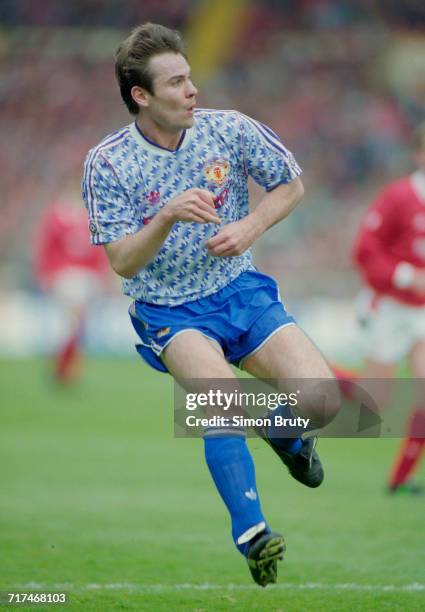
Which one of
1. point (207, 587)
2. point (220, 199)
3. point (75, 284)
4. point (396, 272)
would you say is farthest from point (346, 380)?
point (75, 284)

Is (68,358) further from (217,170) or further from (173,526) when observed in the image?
(217,170)

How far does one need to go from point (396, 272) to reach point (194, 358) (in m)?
3.42

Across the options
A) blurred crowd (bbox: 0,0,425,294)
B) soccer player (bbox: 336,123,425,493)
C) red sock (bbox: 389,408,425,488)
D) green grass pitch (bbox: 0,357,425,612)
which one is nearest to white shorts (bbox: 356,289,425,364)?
soccer player (bbox: 336,123,425,493)

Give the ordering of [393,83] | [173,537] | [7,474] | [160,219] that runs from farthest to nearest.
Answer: [393,83], [7,474], [173,537], [160,219]

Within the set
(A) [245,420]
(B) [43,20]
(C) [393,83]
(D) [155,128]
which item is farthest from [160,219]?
(B) [43,20]

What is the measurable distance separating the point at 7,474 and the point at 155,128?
15.7ft

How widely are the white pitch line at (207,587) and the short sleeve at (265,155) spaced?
5.98 ft

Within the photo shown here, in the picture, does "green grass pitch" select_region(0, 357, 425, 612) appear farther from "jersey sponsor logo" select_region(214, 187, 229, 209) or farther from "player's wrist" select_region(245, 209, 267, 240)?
"jersey sponsor logo" select_region(214, 187, 229, 209)

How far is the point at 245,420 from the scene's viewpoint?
15.6ft

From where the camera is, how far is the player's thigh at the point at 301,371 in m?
4.63

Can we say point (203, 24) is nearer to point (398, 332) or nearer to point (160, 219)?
point (398, 332)

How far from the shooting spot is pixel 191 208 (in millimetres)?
4371

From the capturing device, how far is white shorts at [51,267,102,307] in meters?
15.3

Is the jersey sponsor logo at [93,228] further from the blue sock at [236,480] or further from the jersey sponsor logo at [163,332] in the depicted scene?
the blue sock at [236,480]
